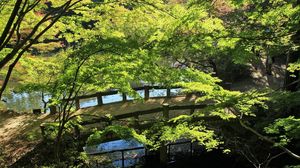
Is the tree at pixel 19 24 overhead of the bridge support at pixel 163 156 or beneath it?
overhead

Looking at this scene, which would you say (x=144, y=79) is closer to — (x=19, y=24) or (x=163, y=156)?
(x=19, y=24)

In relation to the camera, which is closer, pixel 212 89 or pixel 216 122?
pixel 212 89

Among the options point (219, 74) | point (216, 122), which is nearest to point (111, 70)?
point (216, 122)

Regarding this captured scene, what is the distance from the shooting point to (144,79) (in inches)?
295

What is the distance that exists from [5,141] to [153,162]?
5.87 m

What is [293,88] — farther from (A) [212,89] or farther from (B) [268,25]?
(A) [212,89]

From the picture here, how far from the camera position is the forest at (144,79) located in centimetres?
660

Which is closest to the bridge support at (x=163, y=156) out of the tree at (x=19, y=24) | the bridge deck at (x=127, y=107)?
the bridge deck at (x=127, y=107)

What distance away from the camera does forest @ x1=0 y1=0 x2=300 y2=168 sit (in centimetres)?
660

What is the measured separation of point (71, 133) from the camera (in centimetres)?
1177

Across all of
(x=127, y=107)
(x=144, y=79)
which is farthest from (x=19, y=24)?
(x=127, y=107)

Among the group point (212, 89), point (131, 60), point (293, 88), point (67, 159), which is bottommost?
point (67, 159)

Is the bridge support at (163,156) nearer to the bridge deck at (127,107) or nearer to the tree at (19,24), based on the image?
the bridge deck at (127,107)

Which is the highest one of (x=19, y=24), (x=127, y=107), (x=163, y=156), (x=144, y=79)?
(x=19, y=24)
